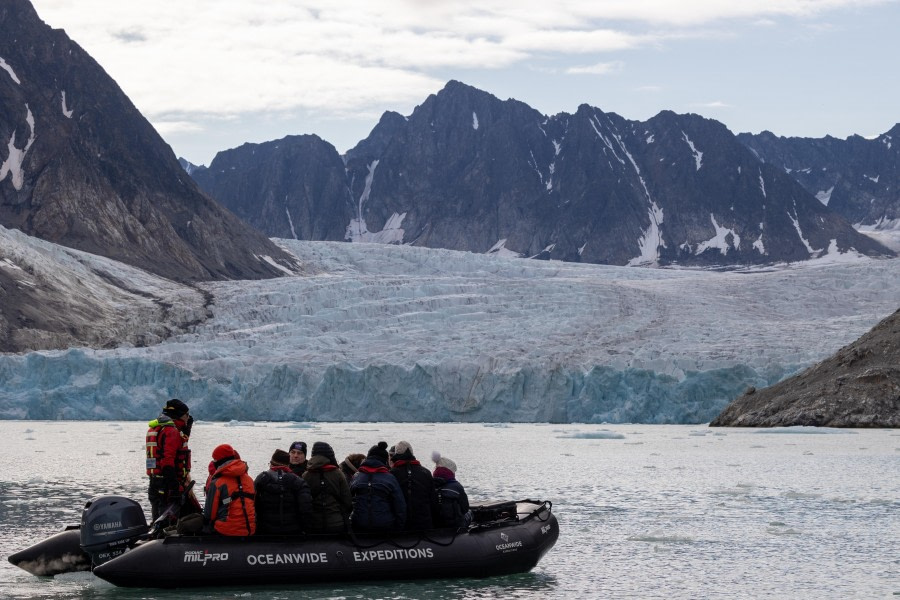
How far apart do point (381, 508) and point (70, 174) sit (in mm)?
97653

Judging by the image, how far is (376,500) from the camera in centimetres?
1264

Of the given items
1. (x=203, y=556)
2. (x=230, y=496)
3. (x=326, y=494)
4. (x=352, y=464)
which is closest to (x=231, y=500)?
(x=230, y=496)

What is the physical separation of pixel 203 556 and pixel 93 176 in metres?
98.3

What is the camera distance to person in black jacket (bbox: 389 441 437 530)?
12.9 m

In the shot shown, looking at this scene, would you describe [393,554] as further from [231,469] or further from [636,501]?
[636,501]

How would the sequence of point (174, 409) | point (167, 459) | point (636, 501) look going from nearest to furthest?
1. point (167, 459)
2. point (174, 409)
3. point (636, 501)

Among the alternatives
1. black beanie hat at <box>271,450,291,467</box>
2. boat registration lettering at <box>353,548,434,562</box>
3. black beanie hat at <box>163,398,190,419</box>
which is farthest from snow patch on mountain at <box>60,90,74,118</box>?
boat registration lettering at <box>353,548,434,562</box>

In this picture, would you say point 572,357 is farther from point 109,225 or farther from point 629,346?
point 109,225

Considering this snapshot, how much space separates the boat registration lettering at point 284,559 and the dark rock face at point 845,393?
30.0m

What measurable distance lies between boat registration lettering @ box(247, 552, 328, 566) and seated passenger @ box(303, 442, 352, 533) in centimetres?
33

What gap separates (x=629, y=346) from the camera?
4847 cm

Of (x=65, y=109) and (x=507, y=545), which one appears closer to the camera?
(x=507, y=545)

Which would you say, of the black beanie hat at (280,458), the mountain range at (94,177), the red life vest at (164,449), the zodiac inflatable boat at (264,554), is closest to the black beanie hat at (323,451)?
the black beanie hat at (280,458)

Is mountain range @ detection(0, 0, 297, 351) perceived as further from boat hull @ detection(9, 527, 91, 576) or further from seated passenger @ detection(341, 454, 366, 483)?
boat hull @ detection(9, 527, 91, 576)
